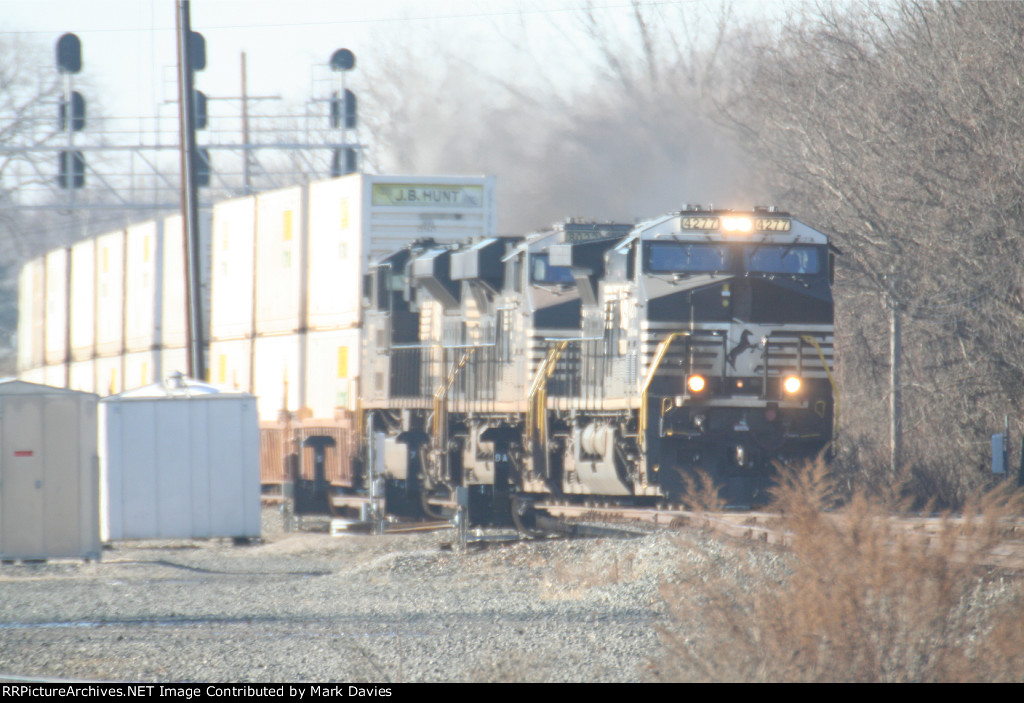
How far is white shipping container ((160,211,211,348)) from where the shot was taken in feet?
79.8

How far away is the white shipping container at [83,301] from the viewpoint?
2969cm

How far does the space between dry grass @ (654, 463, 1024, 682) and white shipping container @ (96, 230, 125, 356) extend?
23.8m

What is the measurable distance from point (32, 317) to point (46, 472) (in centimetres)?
2489

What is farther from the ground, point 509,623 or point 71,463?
point 71,463

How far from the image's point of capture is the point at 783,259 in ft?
40.0

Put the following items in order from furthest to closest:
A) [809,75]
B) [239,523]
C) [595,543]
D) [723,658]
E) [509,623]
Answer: [809,75] < [239,523] < [595,543] < [509,623] < [723,658]

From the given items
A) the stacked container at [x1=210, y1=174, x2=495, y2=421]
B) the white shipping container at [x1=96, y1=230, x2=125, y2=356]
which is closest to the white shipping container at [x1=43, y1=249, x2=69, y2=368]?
the white shipping container at [x1=96, y1=230, x2=125, y2=356]

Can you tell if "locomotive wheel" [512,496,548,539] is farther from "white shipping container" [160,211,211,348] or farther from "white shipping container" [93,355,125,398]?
"white shipping container" [93,355,125,398]

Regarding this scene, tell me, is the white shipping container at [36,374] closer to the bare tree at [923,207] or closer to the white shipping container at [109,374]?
the white shipping container at [109,374]

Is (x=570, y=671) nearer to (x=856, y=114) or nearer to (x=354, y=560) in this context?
(x=354, y=560)

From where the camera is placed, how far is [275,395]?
2102 cm

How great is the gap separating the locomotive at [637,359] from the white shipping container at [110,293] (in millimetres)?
14152

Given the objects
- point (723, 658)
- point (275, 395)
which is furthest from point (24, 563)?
point (723, 658)

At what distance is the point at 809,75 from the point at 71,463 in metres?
14.5
